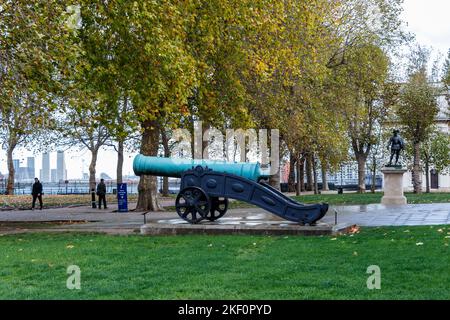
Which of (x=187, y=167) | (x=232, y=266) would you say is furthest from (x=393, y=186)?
(x=232, y=266)

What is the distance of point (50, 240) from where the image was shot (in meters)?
12.5

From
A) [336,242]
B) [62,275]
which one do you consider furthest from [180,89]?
[62,275]

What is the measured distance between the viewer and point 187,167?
14.0 metres

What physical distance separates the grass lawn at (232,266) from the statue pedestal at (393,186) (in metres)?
12.4

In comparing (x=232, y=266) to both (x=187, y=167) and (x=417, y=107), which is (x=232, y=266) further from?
(x=417, y=107)

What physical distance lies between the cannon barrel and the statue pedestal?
457 inches

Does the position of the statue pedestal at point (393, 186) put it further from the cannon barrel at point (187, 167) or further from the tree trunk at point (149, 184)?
the cannon barrel at point (187, 167)

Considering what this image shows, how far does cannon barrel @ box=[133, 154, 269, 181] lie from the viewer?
13.6m

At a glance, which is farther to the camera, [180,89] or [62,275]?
[180,89]

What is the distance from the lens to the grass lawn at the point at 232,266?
21.4 ft

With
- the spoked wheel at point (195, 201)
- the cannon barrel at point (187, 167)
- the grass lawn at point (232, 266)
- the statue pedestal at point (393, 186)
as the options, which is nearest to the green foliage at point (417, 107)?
the statue pedestal at point (393, 186)

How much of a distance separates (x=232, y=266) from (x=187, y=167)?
19.4 feet
